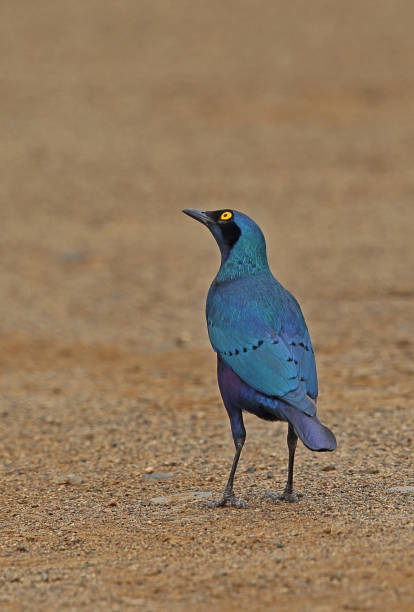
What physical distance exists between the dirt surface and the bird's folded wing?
0.68 m

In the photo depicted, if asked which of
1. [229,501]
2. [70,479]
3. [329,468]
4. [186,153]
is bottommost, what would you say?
[70,479]

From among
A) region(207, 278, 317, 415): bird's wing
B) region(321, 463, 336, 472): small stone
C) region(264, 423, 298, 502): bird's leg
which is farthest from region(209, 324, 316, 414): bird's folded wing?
region(321, 463, 336, 472): small stone

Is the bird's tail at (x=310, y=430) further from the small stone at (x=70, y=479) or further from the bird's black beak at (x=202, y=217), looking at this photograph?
the small stone at (x=70, y=479)

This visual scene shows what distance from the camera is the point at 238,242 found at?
639 cm

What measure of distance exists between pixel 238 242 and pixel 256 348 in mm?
810

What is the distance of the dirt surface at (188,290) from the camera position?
5.26 m

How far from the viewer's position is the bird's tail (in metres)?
5.29

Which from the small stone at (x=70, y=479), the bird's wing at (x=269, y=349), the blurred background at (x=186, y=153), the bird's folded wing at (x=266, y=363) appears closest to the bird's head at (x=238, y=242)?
the bird's wing at (x=269, y=349)

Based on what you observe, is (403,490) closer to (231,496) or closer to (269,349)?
(231,496)

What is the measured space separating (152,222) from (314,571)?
13.6m

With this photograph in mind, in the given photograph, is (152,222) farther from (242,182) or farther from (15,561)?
(15,561)

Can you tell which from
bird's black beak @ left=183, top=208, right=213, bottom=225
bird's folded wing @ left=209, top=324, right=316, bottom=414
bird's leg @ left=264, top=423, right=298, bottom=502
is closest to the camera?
bird's folded wing @ left=209, top=324, right=316, bottom=414

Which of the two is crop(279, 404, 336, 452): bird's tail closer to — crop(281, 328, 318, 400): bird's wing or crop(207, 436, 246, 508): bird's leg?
crop(281, 328, 318, 400): bird's wing

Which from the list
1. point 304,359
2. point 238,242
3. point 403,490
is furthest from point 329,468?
point 238,242
